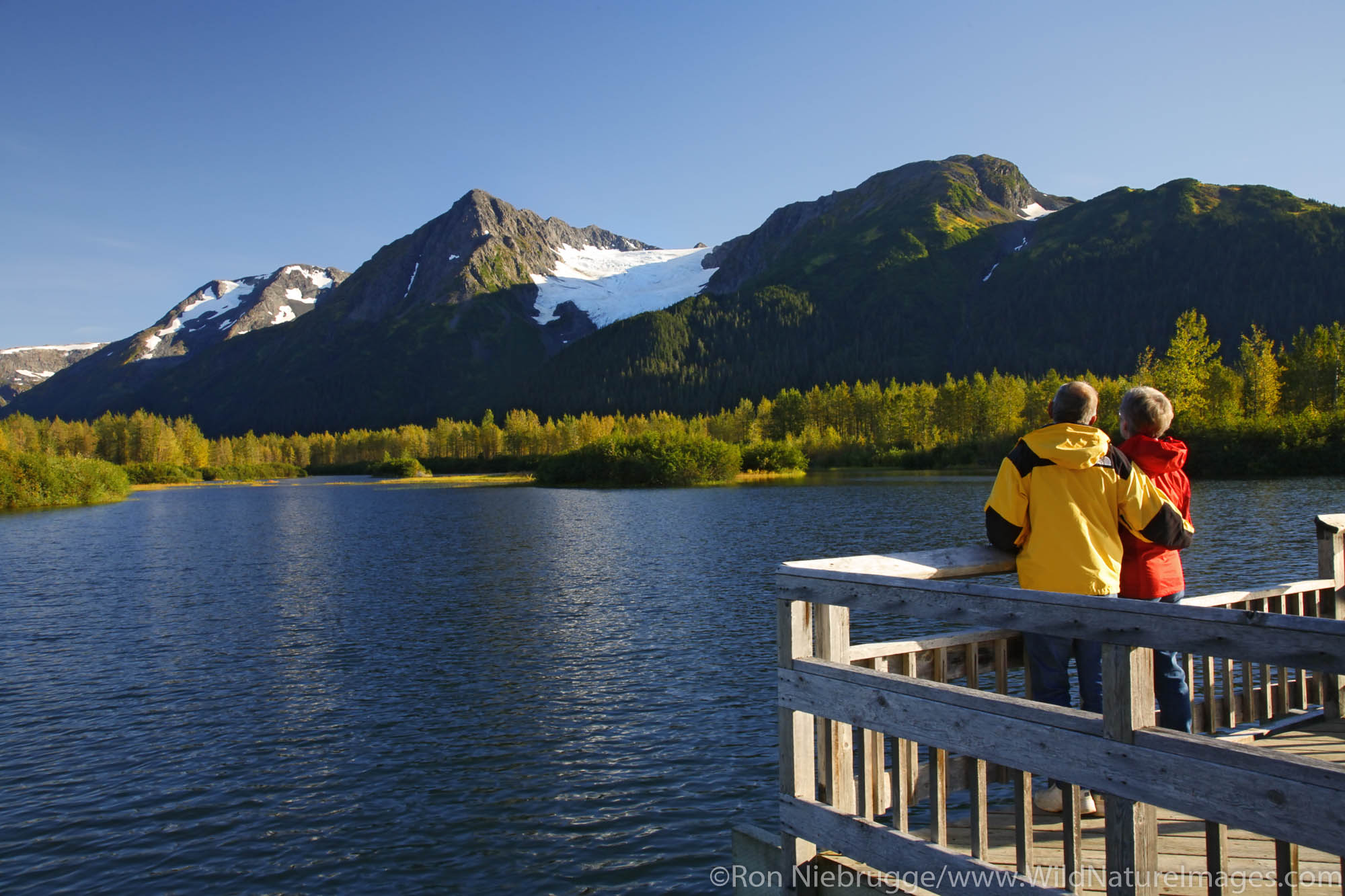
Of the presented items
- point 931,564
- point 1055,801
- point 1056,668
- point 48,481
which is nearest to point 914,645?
point 931,564

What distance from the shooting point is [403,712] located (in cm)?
1617

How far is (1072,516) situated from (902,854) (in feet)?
8.89

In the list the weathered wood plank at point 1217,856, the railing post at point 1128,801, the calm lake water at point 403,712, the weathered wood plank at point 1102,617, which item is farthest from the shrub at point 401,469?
the weathered wood plank at point 1217,856

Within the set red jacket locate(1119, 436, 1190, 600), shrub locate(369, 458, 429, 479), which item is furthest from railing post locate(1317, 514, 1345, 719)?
shrub locate(369, 458, 429, 479)

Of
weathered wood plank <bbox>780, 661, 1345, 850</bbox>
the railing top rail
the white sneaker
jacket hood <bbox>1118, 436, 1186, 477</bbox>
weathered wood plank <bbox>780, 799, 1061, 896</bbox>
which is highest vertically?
jacket hood <bbox>1118, 436, 1186, 477</bbox>

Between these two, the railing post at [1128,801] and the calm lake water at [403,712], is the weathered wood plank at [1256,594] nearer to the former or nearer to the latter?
the railing post at [1128,801]

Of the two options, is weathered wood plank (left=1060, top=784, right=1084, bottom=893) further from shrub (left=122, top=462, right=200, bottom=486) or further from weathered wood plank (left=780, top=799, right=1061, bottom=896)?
shrub (left=122, top=462, right=200, bottom=486)

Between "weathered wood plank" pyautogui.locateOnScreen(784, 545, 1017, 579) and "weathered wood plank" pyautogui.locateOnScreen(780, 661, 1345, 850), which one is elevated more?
"weathered wood plank" pyautogui.locateOnScreen(784, 545, 1017, 579)

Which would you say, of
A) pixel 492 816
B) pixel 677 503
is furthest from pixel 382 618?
pixel 677 503

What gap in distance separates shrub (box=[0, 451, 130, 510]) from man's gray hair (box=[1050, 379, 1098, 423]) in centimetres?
9974

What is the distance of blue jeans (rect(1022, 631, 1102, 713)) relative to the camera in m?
6.37

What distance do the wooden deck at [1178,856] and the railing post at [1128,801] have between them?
1.70 ft

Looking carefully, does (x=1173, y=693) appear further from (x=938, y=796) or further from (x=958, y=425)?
(x=958, y=425)

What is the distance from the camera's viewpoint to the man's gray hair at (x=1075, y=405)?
20.9ft
